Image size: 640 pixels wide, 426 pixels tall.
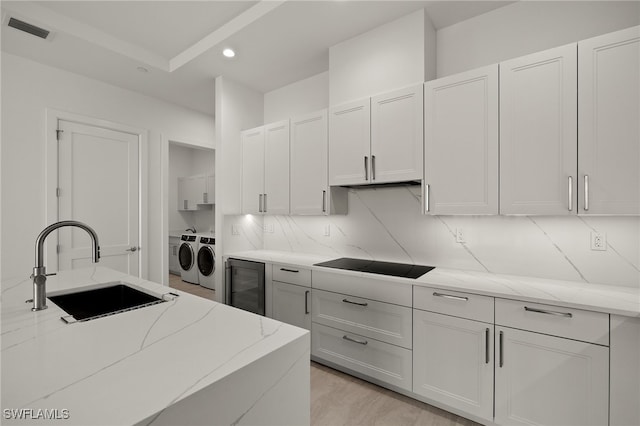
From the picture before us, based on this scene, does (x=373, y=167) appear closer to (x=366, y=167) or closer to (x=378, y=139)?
(x=366, y=167)

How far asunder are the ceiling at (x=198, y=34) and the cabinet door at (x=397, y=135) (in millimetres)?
628

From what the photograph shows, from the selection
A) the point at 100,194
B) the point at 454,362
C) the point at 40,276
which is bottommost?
the point at 454,362

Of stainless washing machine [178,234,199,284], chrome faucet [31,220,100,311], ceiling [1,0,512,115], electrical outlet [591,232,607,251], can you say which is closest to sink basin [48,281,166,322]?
chrome faucet [31,220,100,311]

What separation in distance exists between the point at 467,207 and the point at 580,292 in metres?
0.73

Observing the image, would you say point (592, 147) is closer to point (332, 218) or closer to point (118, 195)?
point (332, 218)

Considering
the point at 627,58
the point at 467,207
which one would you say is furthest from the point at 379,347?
the point at 627,58

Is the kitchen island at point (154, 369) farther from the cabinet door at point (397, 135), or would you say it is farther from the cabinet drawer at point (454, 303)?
the cabinet door at point (397, 135)

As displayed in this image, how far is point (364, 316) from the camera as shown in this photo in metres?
2.22

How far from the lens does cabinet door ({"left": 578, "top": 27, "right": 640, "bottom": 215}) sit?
1523mm

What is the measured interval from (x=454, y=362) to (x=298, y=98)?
2859 mm

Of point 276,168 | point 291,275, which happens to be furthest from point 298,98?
point 291,275

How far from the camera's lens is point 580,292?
1.67 m

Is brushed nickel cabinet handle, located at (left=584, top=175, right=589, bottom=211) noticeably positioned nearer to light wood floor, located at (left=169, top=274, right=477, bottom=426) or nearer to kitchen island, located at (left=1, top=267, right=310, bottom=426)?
light wood floor, located at (left=169, top=274, right=477, bottom=426)

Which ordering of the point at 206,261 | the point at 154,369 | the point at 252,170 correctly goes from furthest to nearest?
the point at 206,261, the point at 252,170, the point at 154,369
